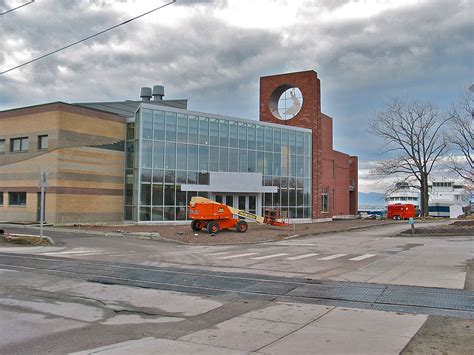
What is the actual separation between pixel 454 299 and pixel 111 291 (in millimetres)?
7512

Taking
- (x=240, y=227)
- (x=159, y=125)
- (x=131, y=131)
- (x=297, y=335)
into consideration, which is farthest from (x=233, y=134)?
(x=297, y=335)

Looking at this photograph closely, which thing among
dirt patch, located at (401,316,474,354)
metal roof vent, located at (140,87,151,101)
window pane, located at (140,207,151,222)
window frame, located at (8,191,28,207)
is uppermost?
metal roof vent, located at (140,87,151,101)

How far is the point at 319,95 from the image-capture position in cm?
4931

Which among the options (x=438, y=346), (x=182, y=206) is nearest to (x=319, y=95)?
(x=182, y=206)

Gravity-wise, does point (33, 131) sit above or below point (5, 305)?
above

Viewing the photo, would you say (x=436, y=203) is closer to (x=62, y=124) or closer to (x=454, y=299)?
(x=62, y=124)

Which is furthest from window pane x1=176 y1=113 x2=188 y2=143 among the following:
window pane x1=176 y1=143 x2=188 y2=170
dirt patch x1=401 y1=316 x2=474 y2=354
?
dirt patch x1=401 y1=316 x2=474 y2=354

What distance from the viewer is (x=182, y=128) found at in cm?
3847

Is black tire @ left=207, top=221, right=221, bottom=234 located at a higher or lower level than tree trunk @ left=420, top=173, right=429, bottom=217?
lower

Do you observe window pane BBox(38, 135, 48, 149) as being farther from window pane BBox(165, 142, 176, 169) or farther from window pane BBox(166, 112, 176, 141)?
window pane BBox(166, 112, 176, 141)

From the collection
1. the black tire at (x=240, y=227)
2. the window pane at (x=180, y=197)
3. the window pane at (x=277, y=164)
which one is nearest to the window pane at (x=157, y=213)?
the window pane at (x=180, y=197)

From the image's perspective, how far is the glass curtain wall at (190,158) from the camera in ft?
120

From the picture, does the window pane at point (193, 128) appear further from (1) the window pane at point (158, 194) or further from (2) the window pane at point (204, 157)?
(1) the window pane at point (158, 194)

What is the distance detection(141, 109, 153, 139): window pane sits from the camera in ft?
120
